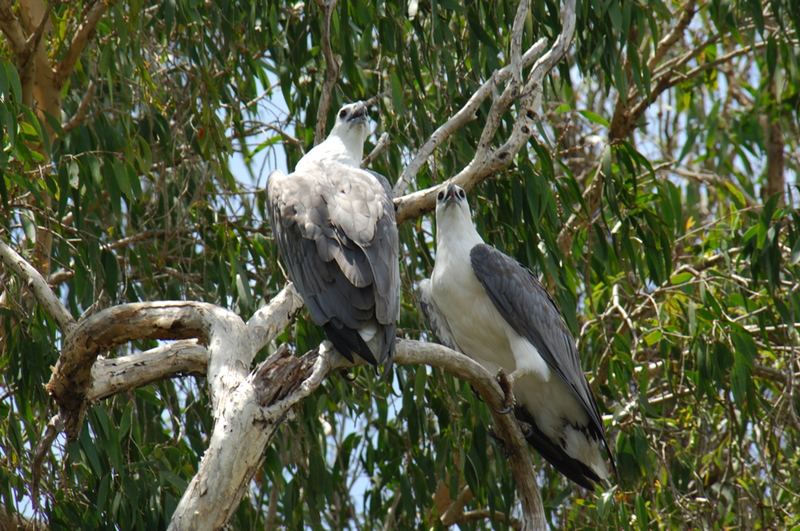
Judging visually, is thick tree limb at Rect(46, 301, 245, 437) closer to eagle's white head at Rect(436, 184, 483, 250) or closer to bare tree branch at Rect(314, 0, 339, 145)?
bare tree branch at Rect(314, 0, 339, 145)

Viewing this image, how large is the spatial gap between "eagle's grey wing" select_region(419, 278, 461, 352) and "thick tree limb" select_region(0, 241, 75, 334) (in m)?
1.36

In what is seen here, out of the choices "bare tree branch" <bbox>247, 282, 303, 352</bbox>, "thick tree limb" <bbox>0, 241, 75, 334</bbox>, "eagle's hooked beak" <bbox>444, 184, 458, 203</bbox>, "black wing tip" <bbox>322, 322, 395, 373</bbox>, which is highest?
"eagle's hooked beak" <bbox>444, 184, 458, 203</bbox>

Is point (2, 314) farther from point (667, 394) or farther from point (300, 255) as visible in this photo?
point (667, 394)

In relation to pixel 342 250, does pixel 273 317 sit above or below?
below

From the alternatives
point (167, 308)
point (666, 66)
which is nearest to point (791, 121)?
point (666, 66)

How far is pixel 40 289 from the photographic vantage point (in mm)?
3115

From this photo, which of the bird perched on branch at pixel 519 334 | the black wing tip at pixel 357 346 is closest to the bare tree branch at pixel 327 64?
the bird perched on branch at pixel 519 334

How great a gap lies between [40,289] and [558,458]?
1.92 meters

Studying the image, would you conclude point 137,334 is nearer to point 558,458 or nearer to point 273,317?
point 273,317

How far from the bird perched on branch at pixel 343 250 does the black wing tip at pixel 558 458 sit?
1.08 meters

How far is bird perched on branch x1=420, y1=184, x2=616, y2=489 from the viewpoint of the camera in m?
3.91

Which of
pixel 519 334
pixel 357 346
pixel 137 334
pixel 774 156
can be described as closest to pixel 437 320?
pixel 519 334

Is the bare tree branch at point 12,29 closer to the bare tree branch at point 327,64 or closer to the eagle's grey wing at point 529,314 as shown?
the bare tree branch at point 327,64

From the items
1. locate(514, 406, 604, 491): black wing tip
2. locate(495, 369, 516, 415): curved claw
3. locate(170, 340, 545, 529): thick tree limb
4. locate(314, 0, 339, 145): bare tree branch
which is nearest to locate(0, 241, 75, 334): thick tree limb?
locate(170, 340, 545, 529): thick tree limb
